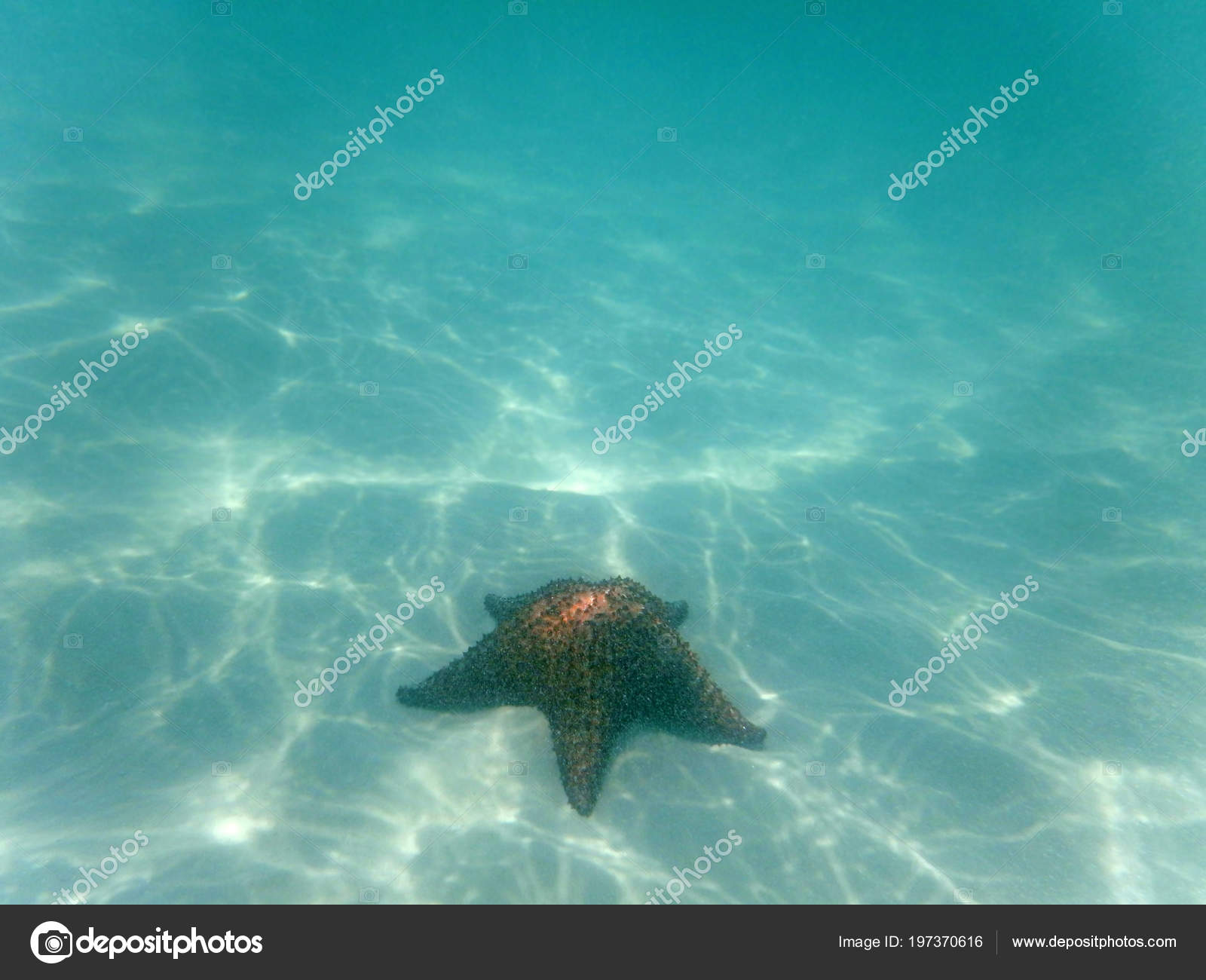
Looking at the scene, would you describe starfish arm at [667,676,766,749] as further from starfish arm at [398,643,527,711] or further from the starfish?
starfish arm at [398,643,527,711]

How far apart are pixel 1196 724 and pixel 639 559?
7144 millimetres

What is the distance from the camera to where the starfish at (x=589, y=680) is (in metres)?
6.25

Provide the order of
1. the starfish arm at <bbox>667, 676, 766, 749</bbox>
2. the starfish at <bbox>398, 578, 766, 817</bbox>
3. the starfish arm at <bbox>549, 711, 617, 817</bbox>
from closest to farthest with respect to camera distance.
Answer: the starfish arm at <bbox>549, 711, 617, 817</bbox> < the starfish at <bbox>398, 578, 766, 817</bbox> < the starfish arm at <bbox>667, 676, 766, 749</bbox>

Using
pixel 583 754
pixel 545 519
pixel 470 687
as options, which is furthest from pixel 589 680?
pixel 545 519

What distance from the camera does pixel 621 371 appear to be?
13945mm

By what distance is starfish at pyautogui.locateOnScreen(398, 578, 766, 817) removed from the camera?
6.25 meters
